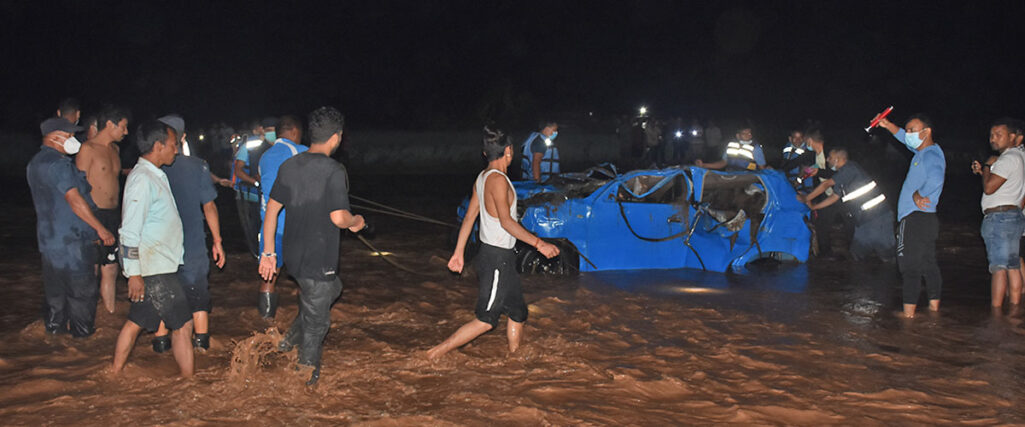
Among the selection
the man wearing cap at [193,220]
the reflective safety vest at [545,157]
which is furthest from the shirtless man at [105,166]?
the reflective safety vest at [545,157]

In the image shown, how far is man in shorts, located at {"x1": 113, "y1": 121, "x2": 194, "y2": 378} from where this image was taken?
4703 millimetres

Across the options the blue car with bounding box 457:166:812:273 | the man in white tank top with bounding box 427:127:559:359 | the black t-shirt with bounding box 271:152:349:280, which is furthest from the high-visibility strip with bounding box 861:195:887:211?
the black t-shirt with bounding box 271:152:349:280

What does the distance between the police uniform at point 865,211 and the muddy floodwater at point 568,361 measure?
1.17 m

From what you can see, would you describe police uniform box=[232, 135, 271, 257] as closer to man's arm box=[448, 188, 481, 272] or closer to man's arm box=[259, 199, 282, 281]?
man's arm box=[448, 188, 481, 272]

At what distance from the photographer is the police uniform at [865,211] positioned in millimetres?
9859

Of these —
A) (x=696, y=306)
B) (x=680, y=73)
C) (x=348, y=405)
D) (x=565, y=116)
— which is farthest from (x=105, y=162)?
(x=680, y=73)

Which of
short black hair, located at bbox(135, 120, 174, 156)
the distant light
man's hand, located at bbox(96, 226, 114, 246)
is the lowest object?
the distant light

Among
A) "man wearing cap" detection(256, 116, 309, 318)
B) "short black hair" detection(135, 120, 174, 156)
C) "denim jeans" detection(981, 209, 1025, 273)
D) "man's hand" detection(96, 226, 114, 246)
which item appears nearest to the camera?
"short black hair" detection(135, 120, 174, 156)

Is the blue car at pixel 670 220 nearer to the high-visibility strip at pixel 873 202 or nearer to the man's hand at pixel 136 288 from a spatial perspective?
the high-visibility strip at pixel 873 202

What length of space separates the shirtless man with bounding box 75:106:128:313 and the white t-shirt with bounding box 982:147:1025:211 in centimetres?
746

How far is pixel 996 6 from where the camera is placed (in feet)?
129

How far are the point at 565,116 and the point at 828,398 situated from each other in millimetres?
31982

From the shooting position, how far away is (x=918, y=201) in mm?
7020

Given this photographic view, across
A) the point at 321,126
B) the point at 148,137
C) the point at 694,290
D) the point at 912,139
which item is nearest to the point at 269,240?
the point at 321,126
